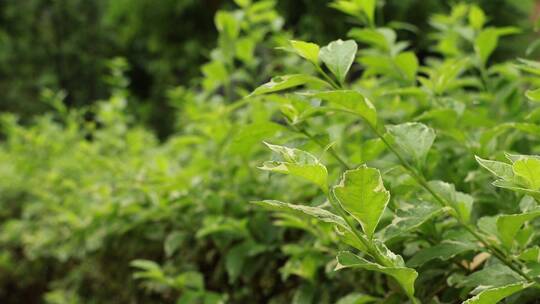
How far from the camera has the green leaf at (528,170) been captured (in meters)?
0.73

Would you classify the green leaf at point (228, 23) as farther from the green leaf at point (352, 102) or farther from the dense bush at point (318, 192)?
the green leaf at point (352, 102)

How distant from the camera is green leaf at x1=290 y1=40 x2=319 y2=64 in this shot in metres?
0.95

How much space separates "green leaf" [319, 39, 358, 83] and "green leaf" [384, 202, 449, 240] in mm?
229

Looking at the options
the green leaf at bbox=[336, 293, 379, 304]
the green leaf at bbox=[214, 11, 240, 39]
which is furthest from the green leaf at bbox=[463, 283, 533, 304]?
the green leaf at bbox=[214, 11, 240, 39]

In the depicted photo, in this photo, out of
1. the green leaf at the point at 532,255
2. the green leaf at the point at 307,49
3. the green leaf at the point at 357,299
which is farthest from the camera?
the green leaf at the point at 357,299

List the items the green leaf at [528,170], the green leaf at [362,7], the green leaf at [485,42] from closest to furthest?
the green leaf at [528,170]
the green leaf at [362,7]
the green leaf at [485,42]

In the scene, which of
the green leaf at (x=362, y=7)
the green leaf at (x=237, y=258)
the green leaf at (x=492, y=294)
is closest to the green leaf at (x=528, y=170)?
the green leaf at (x=492, y=294)

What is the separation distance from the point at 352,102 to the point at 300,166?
0.19 m

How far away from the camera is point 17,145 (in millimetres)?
3598

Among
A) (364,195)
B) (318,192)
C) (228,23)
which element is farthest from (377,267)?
(228,23)

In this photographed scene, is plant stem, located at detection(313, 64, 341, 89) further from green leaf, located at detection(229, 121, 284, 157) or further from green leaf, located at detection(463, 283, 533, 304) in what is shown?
green leaf, located at detection(463, 283, 533, 304)

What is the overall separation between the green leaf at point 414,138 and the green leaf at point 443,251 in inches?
5.5

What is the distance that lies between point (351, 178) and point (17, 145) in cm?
325

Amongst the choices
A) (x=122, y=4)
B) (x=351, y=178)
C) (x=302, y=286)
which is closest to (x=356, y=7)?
(x=302, y=286)
